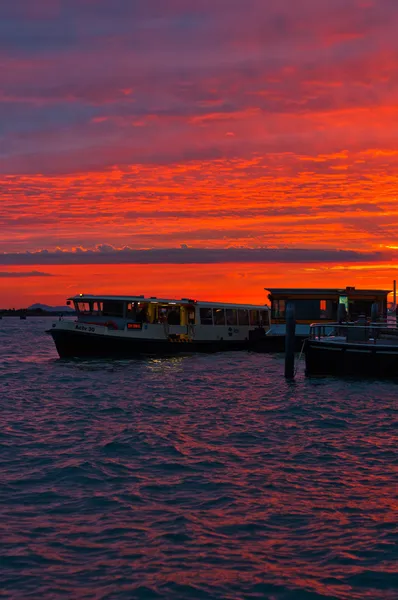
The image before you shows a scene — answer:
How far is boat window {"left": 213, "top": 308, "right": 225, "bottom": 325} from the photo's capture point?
2008 inches

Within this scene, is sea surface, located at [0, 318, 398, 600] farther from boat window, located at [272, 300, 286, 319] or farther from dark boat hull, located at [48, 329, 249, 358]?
boat window, located at [272, 300, 286, 319]

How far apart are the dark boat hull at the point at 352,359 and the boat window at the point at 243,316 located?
19361 mm

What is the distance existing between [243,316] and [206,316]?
14.2 feet

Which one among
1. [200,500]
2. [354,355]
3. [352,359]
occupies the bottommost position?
[200,500]

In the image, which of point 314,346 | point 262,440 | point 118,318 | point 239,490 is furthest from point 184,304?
point 239,490

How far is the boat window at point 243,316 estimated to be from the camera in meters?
53.2

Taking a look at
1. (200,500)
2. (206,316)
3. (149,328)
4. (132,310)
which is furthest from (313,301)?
(200,500)

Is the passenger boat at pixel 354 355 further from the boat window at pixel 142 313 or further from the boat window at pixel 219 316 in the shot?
the boat window at pixel 219 316

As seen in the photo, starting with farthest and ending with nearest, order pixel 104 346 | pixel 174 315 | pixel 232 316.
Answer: pixel 232 316 → pixel 174 315 → pixel 104 346

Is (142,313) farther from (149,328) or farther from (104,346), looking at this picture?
(104,346)

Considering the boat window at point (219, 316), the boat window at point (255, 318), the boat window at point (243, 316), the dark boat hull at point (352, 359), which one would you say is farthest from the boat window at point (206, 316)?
the dark boat hull at point (352, 359)

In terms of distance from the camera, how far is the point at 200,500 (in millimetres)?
12641

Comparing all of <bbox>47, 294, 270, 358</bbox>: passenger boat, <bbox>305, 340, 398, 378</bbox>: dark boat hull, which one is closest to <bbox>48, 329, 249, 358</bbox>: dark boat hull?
<bbox>47, 294, 270, 358</bbox>: passenger boat

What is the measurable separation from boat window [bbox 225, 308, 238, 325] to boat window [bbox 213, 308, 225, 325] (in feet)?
1.57
